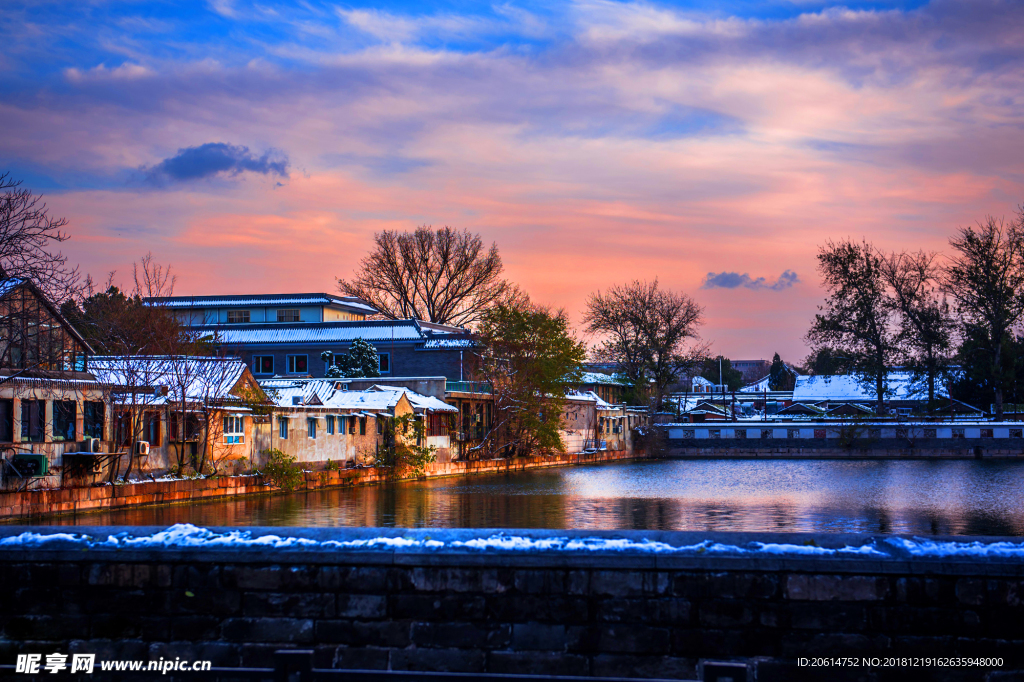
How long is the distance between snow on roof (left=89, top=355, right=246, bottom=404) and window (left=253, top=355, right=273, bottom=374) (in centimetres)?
2471

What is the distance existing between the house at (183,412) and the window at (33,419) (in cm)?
280

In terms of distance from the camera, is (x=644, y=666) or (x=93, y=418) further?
(x=93, y=418)

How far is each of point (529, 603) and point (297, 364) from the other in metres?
52.9

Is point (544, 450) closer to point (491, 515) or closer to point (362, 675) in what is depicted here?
point (491, 515)

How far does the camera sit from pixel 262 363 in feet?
191

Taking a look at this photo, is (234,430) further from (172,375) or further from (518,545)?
(518,545)

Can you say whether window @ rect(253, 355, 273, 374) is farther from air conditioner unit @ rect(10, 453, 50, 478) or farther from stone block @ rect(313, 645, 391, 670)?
stone block @ rect(313, 645, 391, 670)

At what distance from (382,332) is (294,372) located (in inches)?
236

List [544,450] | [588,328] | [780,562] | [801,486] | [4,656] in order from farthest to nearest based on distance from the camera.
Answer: [588,328] < [544,450] < [801,486] < [4,656] < [780,562]

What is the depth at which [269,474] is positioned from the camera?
31781mm

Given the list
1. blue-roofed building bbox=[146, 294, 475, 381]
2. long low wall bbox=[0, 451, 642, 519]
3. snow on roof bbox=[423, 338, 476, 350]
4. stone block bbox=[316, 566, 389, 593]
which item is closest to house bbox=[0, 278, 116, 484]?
long low wall bbox=[0, 451, 642, 519]

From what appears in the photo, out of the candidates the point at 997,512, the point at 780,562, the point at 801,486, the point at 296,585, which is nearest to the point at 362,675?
the point at 296,585

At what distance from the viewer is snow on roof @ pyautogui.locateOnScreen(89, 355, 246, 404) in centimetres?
2862

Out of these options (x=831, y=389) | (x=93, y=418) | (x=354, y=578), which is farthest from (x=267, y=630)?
(x=831, y=389)
